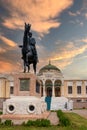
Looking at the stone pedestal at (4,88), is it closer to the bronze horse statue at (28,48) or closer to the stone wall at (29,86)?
the bronze horse statue at (28,48)

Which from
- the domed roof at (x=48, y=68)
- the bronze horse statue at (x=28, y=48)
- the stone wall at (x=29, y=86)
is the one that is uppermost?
the domed roof at (x=48, y=68)

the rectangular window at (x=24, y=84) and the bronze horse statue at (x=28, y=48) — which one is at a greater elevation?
the bronze horse statue at (x=28, y=48)

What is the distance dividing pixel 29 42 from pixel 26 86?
157 inches

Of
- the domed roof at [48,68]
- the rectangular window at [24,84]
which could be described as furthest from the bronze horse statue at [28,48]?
the domed roof at [48,68]

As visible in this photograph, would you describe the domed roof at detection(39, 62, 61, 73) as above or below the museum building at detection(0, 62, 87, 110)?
above

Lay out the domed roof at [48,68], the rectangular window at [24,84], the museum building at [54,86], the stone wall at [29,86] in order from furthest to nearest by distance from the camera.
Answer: the domed roof at [48,68], the museum building at [54,86], the rectangular window at [24,84], the stone wall at [29,86]

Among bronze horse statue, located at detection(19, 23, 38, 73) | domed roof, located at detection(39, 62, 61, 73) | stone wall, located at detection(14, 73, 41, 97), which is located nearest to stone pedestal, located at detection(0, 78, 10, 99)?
domed roof, located at detection(39, 62, 61, 73)

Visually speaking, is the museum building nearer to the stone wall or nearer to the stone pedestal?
the stone pedestal

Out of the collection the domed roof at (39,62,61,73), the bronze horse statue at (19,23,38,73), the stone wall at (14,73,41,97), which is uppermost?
the domed roof at (39,62,61,73)

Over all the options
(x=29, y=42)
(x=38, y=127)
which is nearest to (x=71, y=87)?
(x=29, y=42)

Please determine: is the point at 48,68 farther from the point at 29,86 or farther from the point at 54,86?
the point at 29,86

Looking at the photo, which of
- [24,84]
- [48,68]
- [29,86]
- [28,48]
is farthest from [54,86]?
[29,86]

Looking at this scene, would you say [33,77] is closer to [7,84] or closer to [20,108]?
[20,108]

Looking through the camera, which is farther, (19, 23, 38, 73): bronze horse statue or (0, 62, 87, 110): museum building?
(0, 62, 87, 110): museum building
